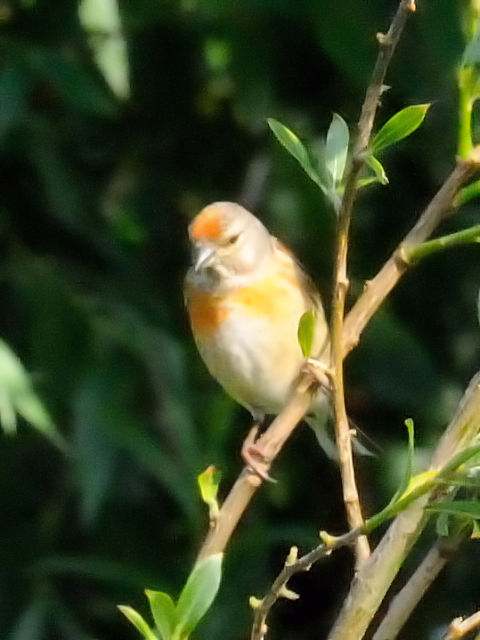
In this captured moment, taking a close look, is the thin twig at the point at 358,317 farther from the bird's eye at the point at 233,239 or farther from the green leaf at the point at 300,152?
the bird's eye at the point at 233,239

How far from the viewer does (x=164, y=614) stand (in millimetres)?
733

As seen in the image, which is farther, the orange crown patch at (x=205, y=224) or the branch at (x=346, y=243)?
the orange crown patch at (x=205, y=224)

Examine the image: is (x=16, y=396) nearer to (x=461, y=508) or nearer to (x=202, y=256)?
(x=202, y=256)

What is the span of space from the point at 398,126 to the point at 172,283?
3.77 feet

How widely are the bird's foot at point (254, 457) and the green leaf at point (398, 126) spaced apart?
205 mm

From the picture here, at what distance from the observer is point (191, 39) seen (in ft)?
5.98

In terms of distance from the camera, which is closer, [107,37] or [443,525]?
[443,525]

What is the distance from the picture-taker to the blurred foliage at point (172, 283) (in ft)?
5.28

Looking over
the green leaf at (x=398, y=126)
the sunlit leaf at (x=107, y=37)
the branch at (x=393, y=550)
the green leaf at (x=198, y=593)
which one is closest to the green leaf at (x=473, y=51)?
the green leaf at (x=398, y=126)

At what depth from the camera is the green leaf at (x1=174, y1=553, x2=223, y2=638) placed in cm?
71

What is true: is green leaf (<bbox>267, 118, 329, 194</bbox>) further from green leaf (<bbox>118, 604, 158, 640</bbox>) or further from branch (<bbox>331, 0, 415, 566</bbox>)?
green leaf (<bbox>118, 604, 158, 640</bbox>)

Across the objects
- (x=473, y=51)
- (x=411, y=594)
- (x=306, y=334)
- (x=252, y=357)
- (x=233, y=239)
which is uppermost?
(x=473, y=51)

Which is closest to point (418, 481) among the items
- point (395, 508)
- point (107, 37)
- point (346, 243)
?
point (395, 508)

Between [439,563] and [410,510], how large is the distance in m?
0.05
